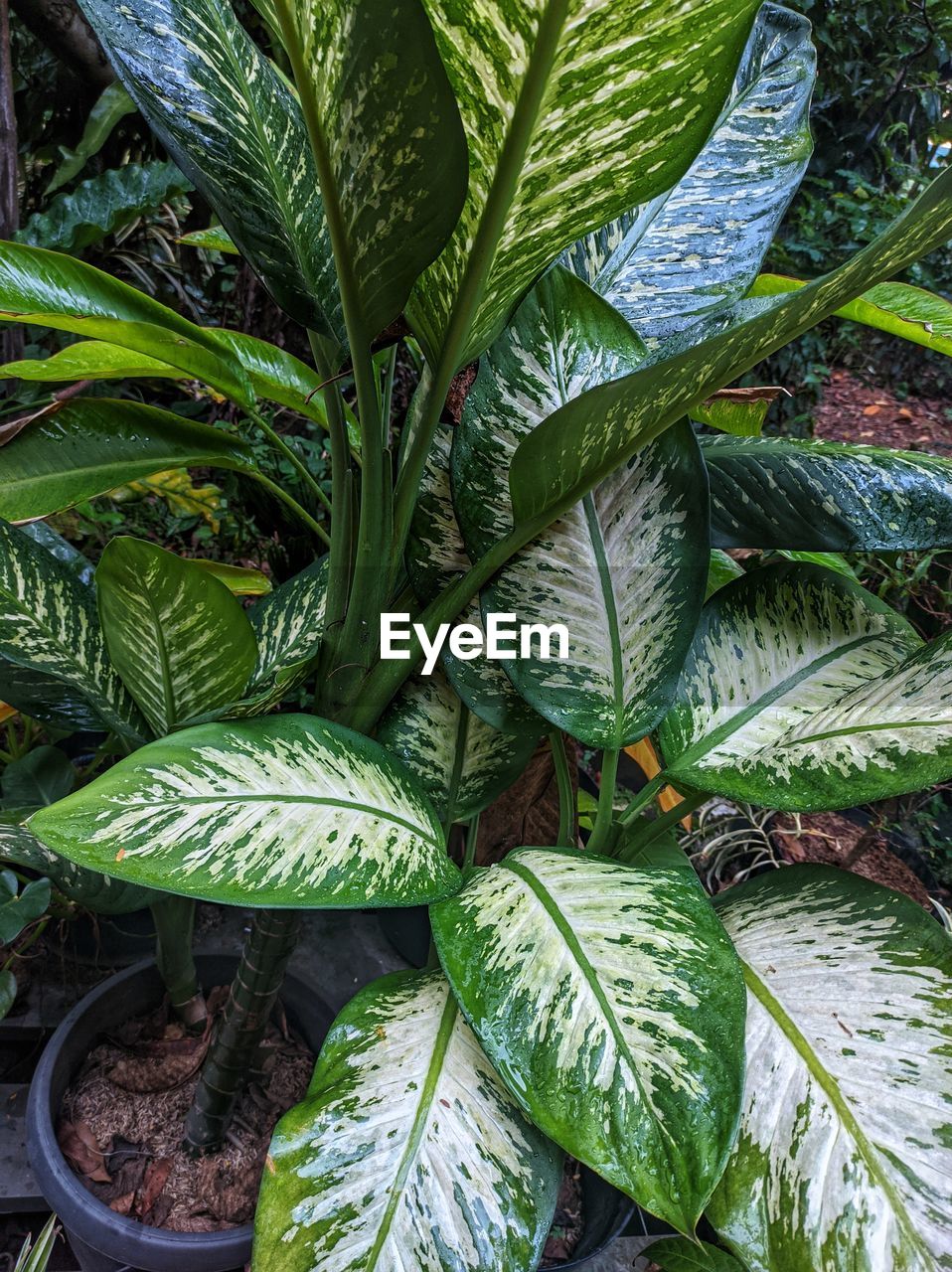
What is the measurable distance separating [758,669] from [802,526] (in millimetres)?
129

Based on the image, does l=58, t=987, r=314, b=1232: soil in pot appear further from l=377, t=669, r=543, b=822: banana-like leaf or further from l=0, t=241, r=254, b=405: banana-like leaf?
l=0, t=241, r=254, b=405: banana-like leaf

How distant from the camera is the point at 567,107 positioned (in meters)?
0.37

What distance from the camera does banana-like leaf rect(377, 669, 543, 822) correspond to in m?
0.67

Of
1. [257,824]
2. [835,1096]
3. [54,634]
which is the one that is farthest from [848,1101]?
[54,634]

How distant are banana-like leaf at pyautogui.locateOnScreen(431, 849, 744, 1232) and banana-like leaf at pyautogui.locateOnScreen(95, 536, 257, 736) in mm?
250

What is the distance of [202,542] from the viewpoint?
1.48 m

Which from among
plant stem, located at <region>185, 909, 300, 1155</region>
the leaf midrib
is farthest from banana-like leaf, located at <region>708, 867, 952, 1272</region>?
plant stem, located at <region>185, 909, 300, 1155</region>

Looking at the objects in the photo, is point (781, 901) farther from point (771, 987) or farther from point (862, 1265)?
point (862, 1265)

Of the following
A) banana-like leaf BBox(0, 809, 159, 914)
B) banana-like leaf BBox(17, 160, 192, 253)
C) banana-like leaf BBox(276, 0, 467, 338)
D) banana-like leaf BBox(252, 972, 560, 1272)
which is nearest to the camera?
banana-like leaf BBox(276, 0, 467, 338)

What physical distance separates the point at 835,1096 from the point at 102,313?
0.81 meters

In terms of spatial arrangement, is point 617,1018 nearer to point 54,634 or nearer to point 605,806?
point 605,806

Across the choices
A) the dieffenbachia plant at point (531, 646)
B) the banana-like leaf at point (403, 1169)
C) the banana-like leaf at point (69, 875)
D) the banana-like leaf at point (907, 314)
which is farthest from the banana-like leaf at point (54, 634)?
the banana-like leaf at point (907, 314)

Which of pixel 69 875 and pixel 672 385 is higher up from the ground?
pixel 672 385

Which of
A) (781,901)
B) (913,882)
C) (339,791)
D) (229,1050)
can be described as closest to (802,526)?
(781,901)
